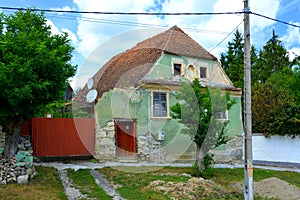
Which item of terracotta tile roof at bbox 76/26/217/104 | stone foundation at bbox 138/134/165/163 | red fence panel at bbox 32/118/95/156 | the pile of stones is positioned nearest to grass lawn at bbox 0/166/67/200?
the pile of stones

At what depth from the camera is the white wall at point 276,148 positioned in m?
15.3

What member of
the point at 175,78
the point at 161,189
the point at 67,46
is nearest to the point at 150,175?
the point at 161,189

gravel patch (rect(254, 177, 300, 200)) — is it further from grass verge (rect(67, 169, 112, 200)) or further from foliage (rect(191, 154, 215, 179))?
grass verge (rect(67, 169, 112, 200))

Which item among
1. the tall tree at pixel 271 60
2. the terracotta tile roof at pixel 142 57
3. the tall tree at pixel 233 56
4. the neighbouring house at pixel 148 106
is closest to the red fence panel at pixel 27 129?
the neighbouring house at pixel 148 106

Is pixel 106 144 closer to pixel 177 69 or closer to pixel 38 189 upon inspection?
pixel 177 69

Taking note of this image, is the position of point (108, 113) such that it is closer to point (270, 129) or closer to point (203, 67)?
point (203, 67)

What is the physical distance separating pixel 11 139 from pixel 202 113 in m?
6.56

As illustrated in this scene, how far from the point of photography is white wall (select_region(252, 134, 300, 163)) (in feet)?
50.2

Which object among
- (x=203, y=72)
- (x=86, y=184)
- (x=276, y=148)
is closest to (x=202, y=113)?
(x=86, y=184)

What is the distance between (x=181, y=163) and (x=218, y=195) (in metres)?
5.94

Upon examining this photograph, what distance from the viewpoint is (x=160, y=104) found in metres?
15.2

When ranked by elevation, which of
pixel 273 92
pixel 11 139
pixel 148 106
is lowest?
pixel 11 139

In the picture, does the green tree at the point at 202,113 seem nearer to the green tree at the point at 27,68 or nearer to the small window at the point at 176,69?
the green tree at the point at 27,68

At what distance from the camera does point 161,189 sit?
862 centimetres
